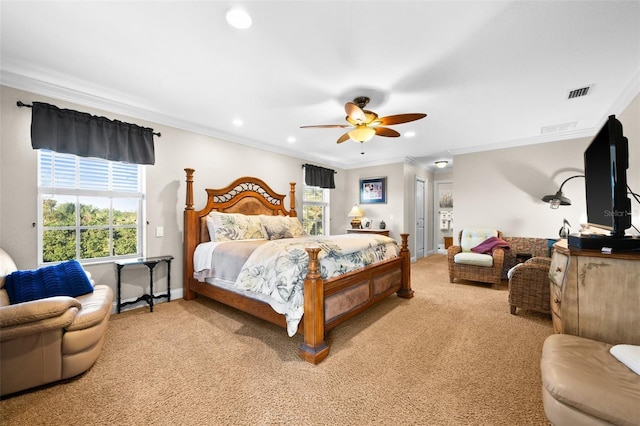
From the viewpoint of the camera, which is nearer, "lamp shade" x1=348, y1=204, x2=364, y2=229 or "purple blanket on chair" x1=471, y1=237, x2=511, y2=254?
"purple blanket on chair" x1=471, y1=237, x2=511, y2=254

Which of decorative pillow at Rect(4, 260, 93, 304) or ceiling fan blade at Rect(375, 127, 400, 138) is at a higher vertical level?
ceiling fan blade at Rect(375, 127, 400, 138)

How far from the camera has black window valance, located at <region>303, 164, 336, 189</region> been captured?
18.5 feet

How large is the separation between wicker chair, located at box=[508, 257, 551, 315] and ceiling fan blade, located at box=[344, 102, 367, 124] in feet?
7.86

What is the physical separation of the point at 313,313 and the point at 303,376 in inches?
17.2

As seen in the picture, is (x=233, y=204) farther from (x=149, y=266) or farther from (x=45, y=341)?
(x=45, y=341)

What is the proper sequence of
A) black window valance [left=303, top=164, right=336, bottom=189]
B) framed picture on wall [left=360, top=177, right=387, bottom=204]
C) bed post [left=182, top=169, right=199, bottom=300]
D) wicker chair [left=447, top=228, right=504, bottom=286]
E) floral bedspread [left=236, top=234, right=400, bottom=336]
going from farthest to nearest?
framed picture on wall [left=360, top=177, right=387, bottom=204] → black window valance [left=303, top=164, right=336, bottom=189] → wicker chair [left=447, top=228, right=504, bottom=286] → bed post [left=182, top=169, right=199, bottom=300] → floral bedspread [left=236, top=234, right=400, bottom=336]

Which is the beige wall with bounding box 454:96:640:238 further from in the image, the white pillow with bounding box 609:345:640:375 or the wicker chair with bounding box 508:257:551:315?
the white pillow with bounding box 609:345:640:375

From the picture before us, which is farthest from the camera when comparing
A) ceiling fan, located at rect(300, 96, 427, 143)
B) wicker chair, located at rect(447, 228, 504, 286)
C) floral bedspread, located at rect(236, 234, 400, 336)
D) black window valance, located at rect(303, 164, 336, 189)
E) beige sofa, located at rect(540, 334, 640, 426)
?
black window valance, located at rect(303, 164, 336, 189)

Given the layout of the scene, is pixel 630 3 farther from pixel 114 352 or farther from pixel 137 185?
pixel 137 185

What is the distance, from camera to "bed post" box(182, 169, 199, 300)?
357 centimetres

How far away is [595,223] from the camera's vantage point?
1977mm

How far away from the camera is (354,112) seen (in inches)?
100

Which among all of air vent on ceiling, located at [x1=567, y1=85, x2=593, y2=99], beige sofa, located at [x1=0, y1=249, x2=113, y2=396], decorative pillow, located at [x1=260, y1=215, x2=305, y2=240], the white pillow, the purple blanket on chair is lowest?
beige sofa, located at [x1=0, y1=249, x2=113, y2=396]

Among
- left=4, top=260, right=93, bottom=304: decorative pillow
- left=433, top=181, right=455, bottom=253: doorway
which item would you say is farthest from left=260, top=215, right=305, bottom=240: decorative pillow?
left=433, top=181, right=455, bottom=253: doorway
